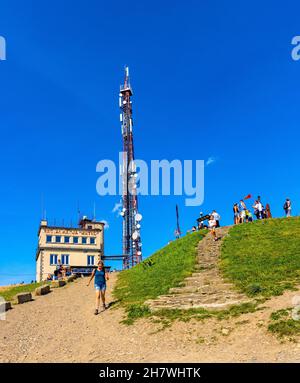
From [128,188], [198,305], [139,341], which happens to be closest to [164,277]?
[198,305]

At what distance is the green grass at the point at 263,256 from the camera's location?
1792 centimetres

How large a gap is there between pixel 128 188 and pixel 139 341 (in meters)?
71.7

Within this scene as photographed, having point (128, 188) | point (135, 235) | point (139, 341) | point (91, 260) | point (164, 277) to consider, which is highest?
point (128, 188)

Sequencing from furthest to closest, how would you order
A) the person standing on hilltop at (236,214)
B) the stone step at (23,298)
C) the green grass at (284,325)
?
the person standing on hilltop at (236,214) → the stone step at (23,298) → the green grass at (284,325)

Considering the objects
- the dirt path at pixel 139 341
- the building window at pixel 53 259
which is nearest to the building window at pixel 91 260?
the building window at pixel 53 259

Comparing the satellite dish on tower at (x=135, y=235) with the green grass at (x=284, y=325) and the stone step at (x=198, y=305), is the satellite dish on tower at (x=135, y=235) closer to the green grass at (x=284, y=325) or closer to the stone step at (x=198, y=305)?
the stone step at (x=198, y=305)

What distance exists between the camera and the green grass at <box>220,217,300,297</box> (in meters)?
17.9

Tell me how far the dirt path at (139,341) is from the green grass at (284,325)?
275mm

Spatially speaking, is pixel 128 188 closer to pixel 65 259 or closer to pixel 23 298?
pixel 65 259

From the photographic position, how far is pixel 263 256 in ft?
79.2

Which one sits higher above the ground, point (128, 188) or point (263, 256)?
point (128, 188)

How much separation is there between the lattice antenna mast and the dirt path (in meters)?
59.5

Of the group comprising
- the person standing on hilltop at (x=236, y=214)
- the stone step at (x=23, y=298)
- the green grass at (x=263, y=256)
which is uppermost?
the person standing on hilltop at (x=236, y=214)
